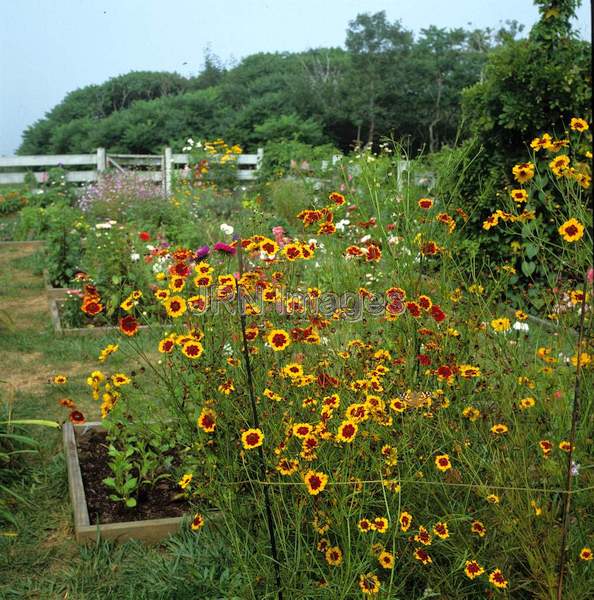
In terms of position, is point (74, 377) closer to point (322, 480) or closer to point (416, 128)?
point (322, 480)

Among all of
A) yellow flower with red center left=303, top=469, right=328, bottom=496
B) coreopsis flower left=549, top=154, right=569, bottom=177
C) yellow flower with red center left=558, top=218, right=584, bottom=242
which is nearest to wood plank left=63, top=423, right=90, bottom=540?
yellow flower with red center left=303, top=469, right=328, bottom=496

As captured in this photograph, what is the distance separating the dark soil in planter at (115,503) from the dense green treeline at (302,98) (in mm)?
19266

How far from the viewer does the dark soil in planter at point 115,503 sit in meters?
3.23

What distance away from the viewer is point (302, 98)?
26.8 meters

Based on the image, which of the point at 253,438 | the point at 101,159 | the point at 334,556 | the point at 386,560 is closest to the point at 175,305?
the point at 253,438

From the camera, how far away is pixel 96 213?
10.4m

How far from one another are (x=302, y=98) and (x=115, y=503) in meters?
24.8

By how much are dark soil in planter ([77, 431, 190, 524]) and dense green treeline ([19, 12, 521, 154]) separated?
63.2 feet

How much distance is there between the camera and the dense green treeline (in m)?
23.3

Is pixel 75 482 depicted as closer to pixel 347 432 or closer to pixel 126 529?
pixel 126 529

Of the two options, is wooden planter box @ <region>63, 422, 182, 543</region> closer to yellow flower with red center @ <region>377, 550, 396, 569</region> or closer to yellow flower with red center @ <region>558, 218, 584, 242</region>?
yellow flower with red center @ <region>377, 550, 396, 569</region>

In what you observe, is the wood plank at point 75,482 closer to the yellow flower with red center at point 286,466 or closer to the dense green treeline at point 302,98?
the yellow flower with red center at point 286,466

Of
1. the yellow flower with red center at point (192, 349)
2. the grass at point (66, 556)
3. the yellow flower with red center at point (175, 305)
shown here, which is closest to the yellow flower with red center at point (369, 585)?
the grass at point (66, 556)

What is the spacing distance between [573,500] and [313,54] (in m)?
32.9
